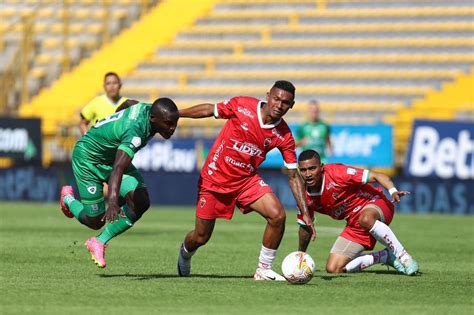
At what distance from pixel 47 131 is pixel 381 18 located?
9.85m

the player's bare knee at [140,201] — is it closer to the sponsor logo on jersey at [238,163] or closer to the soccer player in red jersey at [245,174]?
the soccer player in red jersey at [245,174]

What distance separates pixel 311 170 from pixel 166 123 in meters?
1.90

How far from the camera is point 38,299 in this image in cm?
901

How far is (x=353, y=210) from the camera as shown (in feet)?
40.5

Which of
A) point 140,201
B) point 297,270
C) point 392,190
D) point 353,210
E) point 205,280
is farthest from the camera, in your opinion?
point 353,210

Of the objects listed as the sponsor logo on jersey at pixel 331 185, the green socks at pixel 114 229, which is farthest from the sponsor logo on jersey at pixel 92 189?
the sponsor logo on jersey at pixel 331 185

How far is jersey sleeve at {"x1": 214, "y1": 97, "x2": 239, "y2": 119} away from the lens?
10938 millimetres

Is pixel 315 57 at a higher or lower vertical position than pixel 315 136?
higher

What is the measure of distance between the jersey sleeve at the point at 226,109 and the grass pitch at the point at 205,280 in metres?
1.56

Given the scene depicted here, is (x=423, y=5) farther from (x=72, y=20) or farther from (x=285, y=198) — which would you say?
(x=72, y=20)

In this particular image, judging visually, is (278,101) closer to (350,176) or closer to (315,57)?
(350,176)

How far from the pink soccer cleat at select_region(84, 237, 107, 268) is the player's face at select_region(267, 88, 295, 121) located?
2.04 meters

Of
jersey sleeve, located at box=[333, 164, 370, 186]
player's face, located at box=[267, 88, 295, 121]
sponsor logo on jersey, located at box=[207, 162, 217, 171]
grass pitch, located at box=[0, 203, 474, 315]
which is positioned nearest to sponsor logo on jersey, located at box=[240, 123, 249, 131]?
player's face, located at box=[267, 88, 295, 121]

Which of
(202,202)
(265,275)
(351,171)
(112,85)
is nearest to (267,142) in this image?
(202,202)
